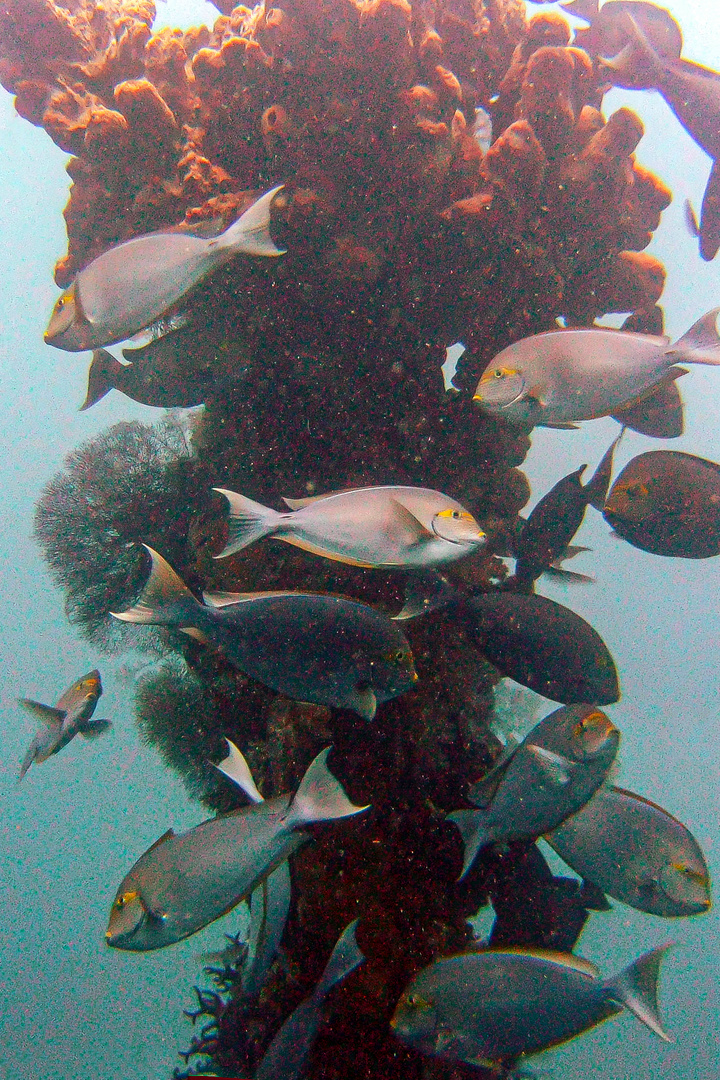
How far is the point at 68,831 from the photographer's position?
2680 centimetres

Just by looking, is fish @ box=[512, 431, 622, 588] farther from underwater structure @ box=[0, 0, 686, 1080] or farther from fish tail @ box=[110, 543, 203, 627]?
fish tail @ box=[110, 543, 203, 627]

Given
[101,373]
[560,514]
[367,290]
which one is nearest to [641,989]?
[560,514]

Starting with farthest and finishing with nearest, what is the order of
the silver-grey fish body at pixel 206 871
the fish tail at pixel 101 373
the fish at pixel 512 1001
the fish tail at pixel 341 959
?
1. the fish tail at pixel 101 373
2. the fish tail at pixel 341 959
3. the fish at pixel 512 1001
4. the silver-grey fish body at pixel 206 871

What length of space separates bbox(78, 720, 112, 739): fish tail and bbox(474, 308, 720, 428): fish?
3514 millimetres

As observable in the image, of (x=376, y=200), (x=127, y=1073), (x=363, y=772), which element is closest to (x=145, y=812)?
(x=127, y=1073)

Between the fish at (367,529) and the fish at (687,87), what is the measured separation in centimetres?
292

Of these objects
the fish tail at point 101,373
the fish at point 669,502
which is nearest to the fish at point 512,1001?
the fish at point 669,502

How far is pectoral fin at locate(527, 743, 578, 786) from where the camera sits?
2076mm

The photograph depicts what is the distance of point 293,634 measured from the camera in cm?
211

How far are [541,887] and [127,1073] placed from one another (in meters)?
30.8

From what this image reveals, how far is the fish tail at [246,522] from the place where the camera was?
2029mm

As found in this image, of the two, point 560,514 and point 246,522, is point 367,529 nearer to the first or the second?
point 246,522

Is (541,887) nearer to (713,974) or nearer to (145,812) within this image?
(145,812)

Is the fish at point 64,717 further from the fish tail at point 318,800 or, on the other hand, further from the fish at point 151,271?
the fish at point 151,271
